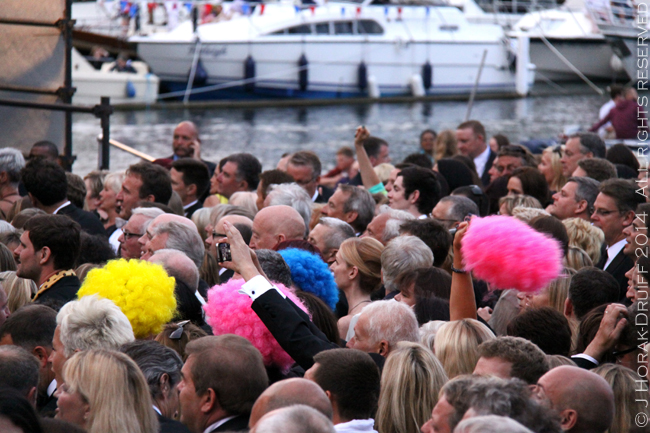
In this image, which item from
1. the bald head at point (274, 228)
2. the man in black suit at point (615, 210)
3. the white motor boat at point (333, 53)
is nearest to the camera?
the bald head at point (274, 228)

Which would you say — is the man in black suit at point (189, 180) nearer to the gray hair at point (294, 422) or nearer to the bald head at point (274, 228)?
the bald head at point (274, 228)

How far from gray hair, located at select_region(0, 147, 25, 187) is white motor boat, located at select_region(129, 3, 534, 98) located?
82.9ft

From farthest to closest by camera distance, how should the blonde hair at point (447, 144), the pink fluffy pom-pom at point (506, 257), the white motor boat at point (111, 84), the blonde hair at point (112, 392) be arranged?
the white motor boat at point (111, 84) < the blonde hair at point (447, 144) < the pink fluffy pom-pom at point (506, 257) < the blonde hair at point (112, 392)

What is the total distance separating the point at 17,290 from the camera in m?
4.80

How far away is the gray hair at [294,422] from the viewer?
7.72 ft

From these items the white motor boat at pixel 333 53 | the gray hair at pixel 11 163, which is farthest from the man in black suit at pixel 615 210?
the white motor boat at pixel 333 53

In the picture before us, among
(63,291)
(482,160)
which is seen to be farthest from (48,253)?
(482,160)

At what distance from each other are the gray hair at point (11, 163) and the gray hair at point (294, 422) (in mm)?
5247

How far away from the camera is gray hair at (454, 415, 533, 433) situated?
87.6 inches

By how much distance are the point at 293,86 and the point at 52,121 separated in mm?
25961

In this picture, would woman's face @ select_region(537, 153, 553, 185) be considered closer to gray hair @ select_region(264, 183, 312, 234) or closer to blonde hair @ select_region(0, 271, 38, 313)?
gray hair @ select_region(264, 183, 312, 234)

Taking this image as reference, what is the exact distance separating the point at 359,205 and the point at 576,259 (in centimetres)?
192

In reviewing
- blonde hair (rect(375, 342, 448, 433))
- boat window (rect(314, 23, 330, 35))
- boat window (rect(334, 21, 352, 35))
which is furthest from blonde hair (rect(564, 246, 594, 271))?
boat window (rect(334, 21, 352, 35))

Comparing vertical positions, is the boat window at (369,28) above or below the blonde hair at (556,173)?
above
